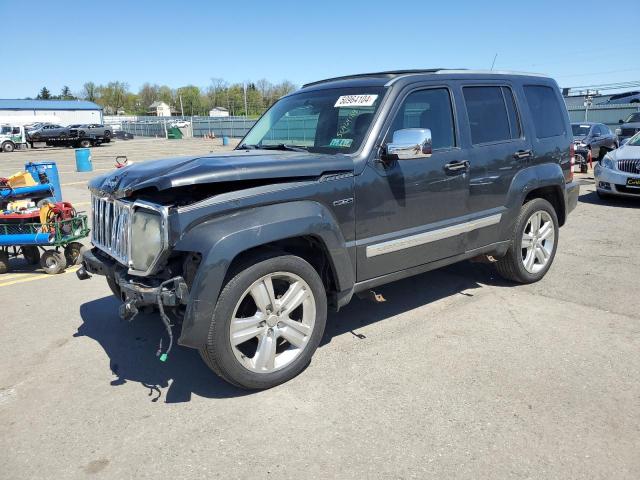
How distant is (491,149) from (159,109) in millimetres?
133964

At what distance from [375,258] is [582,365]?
1650mm

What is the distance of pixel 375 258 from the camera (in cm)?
388

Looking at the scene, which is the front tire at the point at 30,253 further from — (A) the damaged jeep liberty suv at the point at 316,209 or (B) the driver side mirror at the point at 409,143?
(B) the driver side mirror at the point at 409,143

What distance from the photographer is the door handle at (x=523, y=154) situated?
4.85 meters

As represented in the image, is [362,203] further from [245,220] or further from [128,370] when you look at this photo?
[128,370]

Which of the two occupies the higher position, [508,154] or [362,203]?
[508,154]

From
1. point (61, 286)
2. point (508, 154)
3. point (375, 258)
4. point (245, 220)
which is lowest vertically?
point (61, 286)

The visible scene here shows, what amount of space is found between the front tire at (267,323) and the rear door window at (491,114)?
213cm

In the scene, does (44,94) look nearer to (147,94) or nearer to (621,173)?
(147,94)

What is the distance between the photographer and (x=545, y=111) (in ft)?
17.6

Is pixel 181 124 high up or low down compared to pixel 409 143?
up

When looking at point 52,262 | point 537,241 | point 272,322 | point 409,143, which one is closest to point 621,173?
point 537,241

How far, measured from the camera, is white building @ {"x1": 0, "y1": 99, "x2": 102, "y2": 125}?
59128 mm

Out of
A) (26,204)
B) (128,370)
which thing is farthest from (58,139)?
(128,370)
